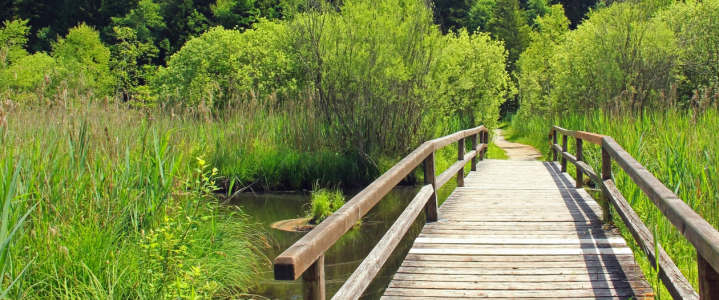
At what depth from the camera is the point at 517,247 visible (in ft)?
14.8

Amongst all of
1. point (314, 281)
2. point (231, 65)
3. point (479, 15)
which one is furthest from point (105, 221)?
point (479, 15)

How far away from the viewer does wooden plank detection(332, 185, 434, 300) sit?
253cm

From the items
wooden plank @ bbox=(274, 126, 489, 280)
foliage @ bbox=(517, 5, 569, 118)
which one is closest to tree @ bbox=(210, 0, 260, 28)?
foliage @ bbox=(517, 5, 569, 118)

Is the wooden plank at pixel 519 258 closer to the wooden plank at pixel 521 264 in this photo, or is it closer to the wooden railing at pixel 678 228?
the wooden plank at pixel 521 264

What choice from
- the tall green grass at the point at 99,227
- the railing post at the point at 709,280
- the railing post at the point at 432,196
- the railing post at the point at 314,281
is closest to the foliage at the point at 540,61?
the railing post at the point at 432,196

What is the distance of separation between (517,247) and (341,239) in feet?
10.2

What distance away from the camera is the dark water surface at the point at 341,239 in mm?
5406

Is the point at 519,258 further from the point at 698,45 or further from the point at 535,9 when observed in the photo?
the point at 535,9

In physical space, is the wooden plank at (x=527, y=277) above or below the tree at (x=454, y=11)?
below

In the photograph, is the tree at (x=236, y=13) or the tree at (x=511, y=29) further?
the tree at (x=511, y=29)

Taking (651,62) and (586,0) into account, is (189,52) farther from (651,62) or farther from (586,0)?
(586,0)

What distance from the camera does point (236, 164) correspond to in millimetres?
10961

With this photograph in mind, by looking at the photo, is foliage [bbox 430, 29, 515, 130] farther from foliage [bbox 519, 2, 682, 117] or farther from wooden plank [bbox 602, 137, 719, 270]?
wooden plank [bbox 602, 137, 719, 270]

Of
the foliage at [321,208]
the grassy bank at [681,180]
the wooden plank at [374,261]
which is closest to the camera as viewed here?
the wooden plank at [374,261]
